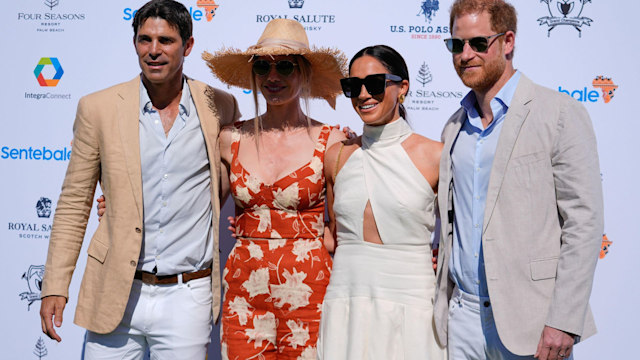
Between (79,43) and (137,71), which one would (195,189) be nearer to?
(137,71)

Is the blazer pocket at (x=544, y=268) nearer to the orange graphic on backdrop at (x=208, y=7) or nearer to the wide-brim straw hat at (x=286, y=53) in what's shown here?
the wide-brim straw hat at (x=286, y=53)

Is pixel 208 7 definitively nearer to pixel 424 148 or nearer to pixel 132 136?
pixel 132 136

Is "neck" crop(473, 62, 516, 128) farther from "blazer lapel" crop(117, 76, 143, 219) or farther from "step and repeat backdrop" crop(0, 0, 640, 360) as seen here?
"blazer lapel" crop(117, 76, 143, 219)

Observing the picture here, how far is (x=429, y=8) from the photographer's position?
Result: 3641 millimetres

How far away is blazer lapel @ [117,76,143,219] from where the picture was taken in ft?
8.59

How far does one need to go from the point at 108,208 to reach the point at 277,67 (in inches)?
42.3

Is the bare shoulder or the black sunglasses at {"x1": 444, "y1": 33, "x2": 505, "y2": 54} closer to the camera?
the black sunglasses at {"x1": 444, "y1": 33, "x2": 505, "y2": 54}

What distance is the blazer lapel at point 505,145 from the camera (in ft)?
7.08

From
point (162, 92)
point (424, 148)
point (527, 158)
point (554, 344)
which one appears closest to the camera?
point (554, 344)

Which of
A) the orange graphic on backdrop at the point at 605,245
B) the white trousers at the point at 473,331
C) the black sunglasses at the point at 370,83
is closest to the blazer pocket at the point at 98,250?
the black sunglasses at the point at 370,83

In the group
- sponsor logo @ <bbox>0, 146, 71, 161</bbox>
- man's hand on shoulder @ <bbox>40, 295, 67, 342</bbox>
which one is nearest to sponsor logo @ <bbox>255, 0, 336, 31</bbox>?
sponsor logo @ <bbox>0, 146, 71, 161</bbox>

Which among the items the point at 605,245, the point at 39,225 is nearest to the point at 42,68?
the point at 39,225

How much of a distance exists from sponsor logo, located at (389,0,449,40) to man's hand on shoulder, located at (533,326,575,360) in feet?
7.14

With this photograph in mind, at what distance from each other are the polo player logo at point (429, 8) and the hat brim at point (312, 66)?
0.91 meters
